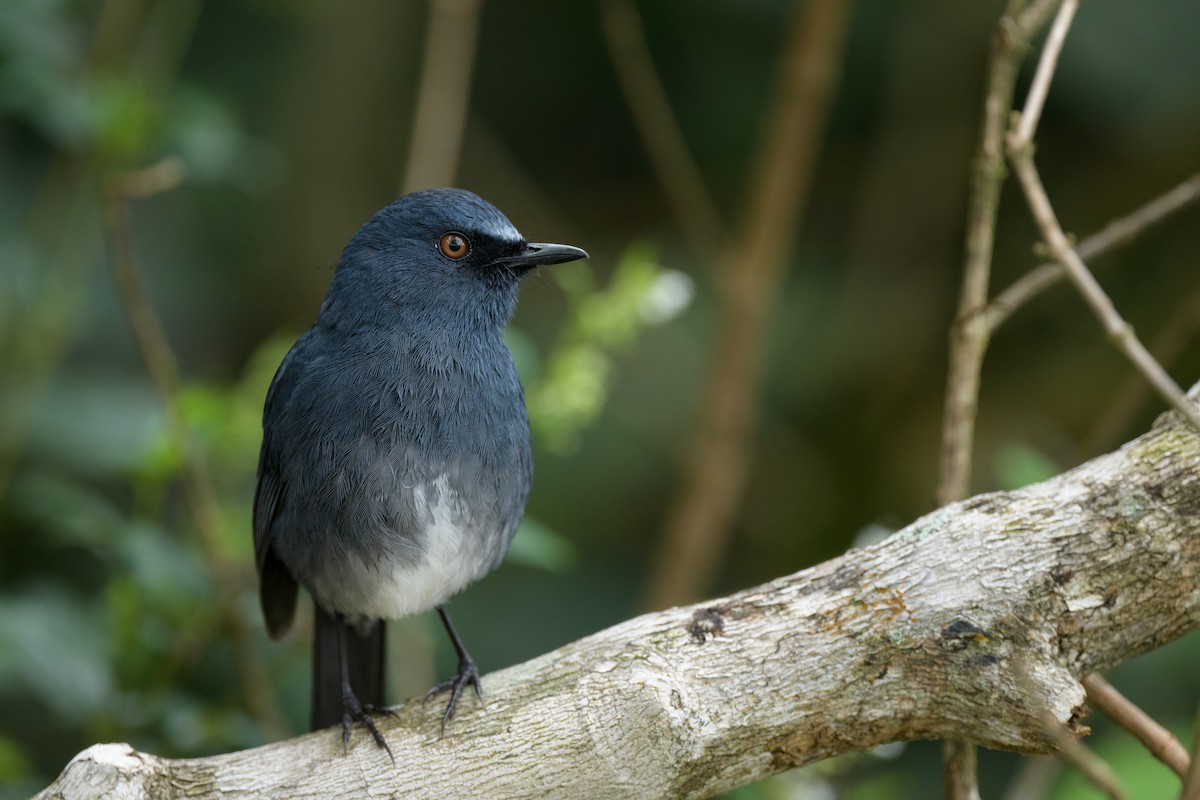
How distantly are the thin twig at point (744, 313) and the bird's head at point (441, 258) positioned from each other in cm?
170

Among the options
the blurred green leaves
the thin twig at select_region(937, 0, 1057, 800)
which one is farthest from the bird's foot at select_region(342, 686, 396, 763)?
the thin twig at select_region(937, 0, 1057, 800)

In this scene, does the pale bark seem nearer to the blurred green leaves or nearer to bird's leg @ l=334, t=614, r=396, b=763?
bird's leg @ l=334, t=614, r=396, b=763

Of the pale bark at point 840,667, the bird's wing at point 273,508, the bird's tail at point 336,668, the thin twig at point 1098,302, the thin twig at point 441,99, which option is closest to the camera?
the thin twig at point 1098,302

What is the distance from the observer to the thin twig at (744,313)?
16.0 ft

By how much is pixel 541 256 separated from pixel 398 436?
636 mm

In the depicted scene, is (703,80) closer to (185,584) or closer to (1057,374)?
(1057,374)

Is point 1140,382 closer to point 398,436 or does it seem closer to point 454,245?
point 454,245

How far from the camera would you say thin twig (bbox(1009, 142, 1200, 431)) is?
2.19 meters

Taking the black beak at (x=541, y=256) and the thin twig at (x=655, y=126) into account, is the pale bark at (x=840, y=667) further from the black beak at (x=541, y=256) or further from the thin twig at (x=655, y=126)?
the thin twig at (x=655, y=126)

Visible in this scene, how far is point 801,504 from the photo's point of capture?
6145 millimetres

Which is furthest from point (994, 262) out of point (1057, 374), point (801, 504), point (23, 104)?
point (23, 104)

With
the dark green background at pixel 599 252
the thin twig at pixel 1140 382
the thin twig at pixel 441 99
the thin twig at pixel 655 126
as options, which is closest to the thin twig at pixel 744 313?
the thin twig at pixel 655 126

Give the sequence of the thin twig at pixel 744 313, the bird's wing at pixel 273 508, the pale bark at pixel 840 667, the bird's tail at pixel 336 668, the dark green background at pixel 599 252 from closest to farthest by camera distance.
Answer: the pale bark at pixel 840 667 < the bird's wing at pixel 273 508 < the bird's tail at pixel 336 668 < the dark green background at pixel 599 252 < the thin twig at pixel 744 313

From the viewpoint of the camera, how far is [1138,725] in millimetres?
2672
